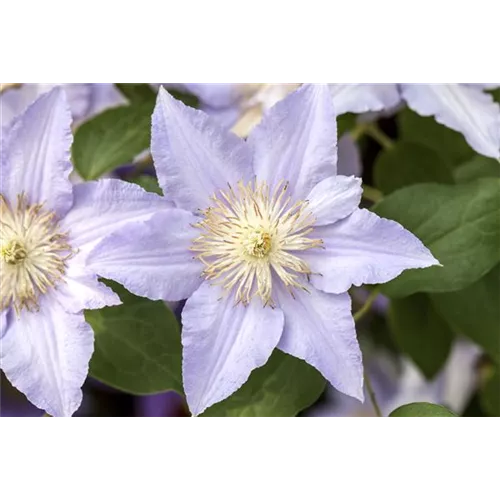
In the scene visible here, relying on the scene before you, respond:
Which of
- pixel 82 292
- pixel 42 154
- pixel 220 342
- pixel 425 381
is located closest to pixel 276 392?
pixel 220 342

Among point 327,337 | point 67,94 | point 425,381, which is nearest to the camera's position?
point 327,337

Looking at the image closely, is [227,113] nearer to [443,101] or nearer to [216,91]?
[216,91]

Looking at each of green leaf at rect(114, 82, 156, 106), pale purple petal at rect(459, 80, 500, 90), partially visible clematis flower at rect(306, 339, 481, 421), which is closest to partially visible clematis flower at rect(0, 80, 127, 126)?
green leaf at rect(114, 82, 156, 106)

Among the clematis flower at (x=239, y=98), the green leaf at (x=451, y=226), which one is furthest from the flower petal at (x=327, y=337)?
the clematis flower at (x=239, y=98)

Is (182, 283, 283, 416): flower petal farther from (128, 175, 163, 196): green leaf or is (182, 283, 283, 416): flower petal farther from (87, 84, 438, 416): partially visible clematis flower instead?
(128, 175, 163, 196): green leaf

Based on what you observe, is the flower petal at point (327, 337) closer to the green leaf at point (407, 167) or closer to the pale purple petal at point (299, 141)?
the pale purple petal at point (299, 141)

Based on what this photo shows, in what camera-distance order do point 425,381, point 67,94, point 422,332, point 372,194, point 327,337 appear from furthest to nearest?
point 425,381 → point 422,332 → point 372,194 → point 67,94 → point 327,337

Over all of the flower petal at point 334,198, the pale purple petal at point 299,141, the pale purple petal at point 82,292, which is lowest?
the pale purple petal at point 82,292
